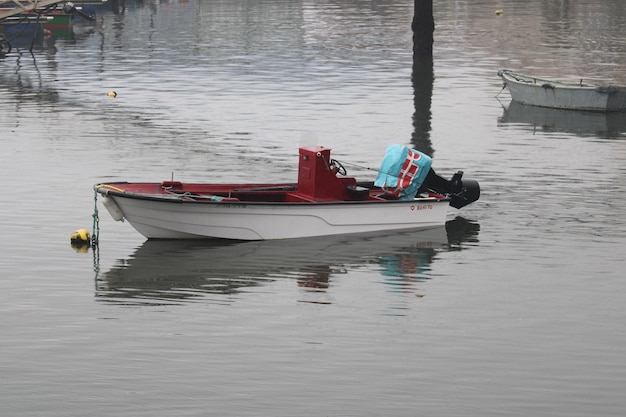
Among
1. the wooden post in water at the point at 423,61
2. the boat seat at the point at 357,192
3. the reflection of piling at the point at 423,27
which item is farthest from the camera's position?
the reflection of piling at the point at 423,27

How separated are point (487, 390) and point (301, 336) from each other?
3.55 metres

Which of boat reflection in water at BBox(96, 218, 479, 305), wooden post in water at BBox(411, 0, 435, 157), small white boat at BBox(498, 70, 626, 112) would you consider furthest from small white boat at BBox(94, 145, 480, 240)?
small white boat at BBox(498, 70, 626, 112)

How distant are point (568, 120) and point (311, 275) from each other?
22146mm

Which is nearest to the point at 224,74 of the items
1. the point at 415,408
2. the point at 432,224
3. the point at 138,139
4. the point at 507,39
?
the point at 138,139

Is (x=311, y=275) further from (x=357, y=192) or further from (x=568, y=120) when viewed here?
(x=568, y=120)

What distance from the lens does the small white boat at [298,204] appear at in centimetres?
2558

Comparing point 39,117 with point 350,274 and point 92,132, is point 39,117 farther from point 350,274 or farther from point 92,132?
point 350,274

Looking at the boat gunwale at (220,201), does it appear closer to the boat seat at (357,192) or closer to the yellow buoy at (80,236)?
the boat seat at (357,192)

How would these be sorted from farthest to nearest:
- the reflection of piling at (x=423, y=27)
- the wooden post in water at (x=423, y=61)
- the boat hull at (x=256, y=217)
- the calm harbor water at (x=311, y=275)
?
1. the reflection of piling at (x=423, y=27)
2. the wooden post in water at (x=423, y=61)
3. the boat hull at (x=256, y=217)
4. the calm harbor water at (x=311, y=275)

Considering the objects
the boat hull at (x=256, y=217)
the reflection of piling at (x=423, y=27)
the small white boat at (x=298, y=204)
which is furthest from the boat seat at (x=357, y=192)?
the reflection of piling at (x=423, y=27)

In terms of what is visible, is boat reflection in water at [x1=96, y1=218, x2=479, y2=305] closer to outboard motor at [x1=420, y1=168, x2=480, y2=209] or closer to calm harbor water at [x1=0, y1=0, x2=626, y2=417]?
calm harbor water at [x1=0, y1=0, x2=626, y2=417]

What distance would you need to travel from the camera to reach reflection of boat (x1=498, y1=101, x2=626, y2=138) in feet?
139

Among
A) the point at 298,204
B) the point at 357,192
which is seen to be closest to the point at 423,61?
the point at 357,192

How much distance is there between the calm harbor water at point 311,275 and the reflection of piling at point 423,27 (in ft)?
16.9
